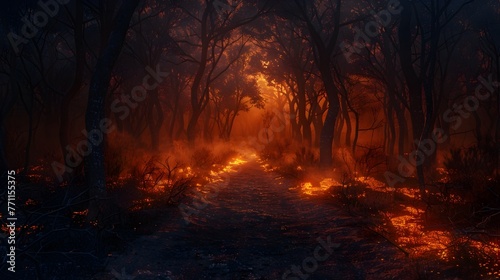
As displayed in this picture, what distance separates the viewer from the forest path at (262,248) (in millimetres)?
5520

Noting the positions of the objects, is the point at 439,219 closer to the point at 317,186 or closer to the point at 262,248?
the point at 262,248

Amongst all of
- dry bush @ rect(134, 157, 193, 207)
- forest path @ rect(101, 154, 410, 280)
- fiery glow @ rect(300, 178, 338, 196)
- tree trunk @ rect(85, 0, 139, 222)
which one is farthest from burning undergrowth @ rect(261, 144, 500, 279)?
tree trunk @ rect(85, 0, 139, 222)

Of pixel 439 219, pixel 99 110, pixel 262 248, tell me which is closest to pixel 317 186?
pixel 439 219

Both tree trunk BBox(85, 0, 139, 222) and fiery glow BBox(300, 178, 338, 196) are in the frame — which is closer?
tree trunk BBox(85, 0, 139, 222)

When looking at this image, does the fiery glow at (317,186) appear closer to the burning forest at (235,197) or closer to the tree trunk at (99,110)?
the burning forest at (235,197)

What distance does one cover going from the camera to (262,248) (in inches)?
266

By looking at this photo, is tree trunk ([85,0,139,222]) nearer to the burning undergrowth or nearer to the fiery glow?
the burning undergrowth

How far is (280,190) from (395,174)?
5141 millimetres

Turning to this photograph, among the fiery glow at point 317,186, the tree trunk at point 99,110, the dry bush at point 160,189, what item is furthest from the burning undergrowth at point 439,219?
the tree trunk at point 99,110

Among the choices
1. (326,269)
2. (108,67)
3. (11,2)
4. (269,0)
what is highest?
(269,0)

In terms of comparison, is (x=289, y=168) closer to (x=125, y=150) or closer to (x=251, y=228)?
(x=125, y=150)

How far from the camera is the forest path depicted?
18.1 feet

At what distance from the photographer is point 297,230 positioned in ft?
26.1

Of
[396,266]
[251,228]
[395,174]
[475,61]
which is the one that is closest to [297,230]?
[251,228]
